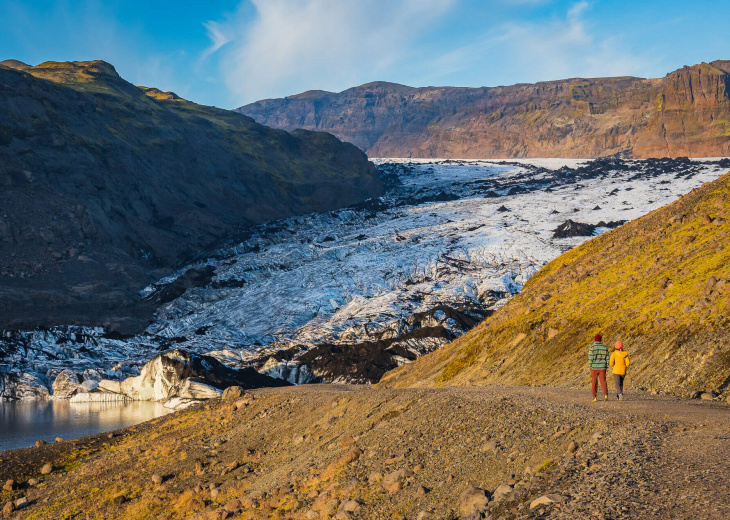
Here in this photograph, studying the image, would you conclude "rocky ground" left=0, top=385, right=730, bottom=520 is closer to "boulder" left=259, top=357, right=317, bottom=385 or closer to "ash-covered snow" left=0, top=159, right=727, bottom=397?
"ash-covered snow" left=0, top=159, right=727, bottom=397

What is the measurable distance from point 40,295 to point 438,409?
2425 inches

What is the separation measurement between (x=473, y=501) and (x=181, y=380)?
118 feet

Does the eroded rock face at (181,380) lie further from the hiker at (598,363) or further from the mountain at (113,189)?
the hiker at (598,363)

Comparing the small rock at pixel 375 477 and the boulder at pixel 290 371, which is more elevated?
the small rock at pixel 375 477

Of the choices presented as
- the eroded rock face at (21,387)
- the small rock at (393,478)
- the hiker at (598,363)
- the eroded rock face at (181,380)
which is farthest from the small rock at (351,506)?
the eroded rock face at (21,387)

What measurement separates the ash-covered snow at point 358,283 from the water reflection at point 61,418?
5.63 metres

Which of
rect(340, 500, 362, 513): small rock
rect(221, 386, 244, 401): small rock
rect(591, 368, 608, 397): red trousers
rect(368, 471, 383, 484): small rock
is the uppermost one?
rect(591, 368, 608, 397): red trousers

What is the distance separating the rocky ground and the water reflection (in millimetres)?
11654

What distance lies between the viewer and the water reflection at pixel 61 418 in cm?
3200

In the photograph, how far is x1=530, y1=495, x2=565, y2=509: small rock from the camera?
24.5 feet

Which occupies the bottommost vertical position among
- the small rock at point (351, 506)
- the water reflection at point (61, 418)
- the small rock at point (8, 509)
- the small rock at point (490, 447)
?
the water reflection at point (61, 418)

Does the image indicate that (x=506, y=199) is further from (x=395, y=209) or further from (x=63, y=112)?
(x=63, y=112)

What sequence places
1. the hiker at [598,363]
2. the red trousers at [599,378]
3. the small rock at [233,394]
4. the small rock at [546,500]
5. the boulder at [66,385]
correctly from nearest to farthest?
1. the small rock at [546,500]
2. the red trousers at [599,378]
3. the hiker at [598,363]
4. the small rock at [233,394]
5. the boulder at [66,385]

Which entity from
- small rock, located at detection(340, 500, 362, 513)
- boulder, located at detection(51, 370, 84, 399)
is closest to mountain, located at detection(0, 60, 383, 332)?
boulder, located at detection(51, 370, 84, 399)
